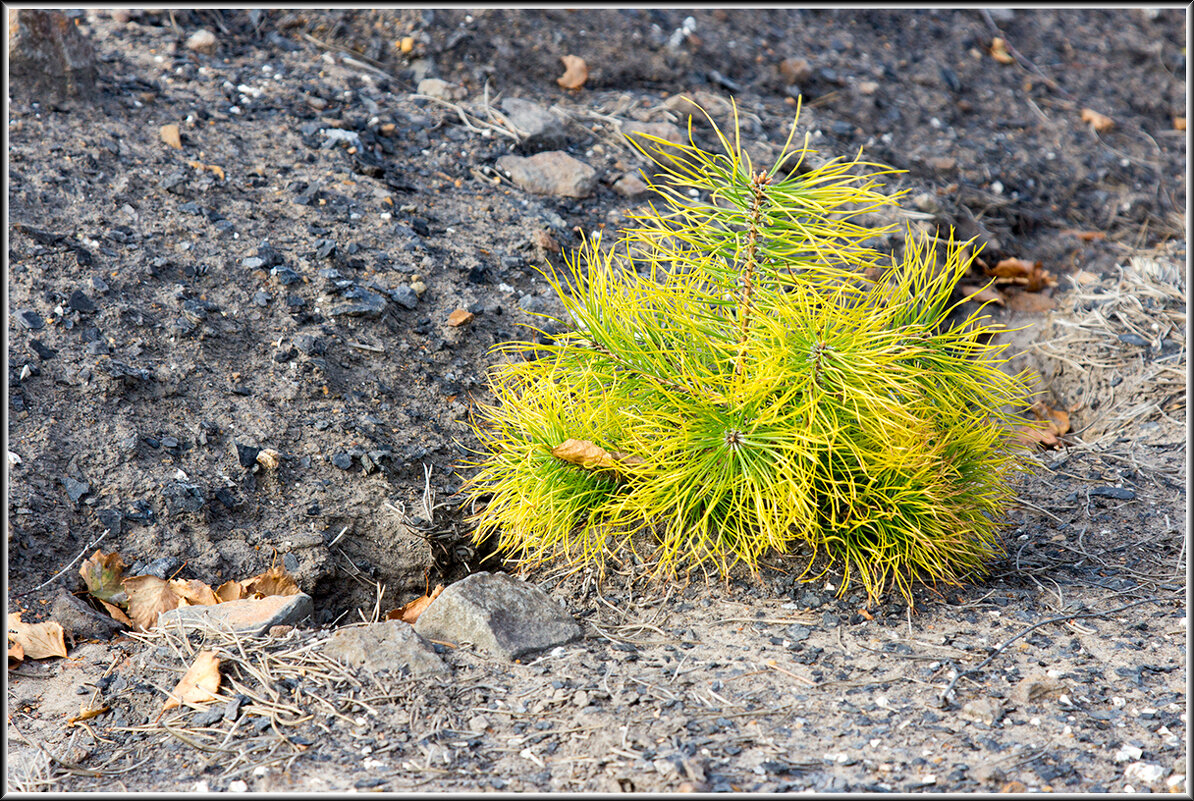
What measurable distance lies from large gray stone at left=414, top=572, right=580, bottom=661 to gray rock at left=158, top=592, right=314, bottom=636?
1.05 feet

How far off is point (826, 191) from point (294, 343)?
5.95 ft

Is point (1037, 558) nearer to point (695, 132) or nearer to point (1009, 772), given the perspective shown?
point (1009, 772)

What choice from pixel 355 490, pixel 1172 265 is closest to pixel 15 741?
pixel 355 490

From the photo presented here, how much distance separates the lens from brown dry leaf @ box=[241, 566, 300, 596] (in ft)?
8.14

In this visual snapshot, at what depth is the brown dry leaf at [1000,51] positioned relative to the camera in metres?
5.67

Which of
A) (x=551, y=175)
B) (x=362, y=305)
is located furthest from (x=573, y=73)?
(x=362, y=305)

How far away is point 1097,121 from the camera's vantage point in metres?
5.46

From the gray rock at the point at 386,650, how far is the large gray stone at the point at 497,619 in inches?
3.2

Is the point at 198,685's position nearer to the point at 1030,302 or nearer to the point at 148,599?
the point at 148,599

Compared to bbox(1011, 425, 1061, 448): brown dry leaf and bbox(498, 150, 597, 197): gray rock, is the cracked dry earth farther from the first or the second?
bbox(1011, 425, 1061, 448): brown dry leaf

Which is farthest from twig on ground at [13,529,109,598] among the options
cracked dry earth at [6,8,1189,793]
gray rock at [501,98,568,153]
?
gray rock at [501,98,568,153]

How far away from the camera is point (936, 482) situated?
2.27 m

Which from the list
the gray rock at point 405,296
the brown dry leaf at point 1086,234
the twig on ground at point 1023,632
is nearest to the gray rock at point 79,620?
the gray rock at point 405,296

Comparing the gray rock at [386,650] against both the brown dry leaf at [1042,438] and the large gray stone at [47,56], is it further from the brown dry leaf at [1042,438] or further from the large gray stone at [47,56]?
the large gray stone at [47,56]
